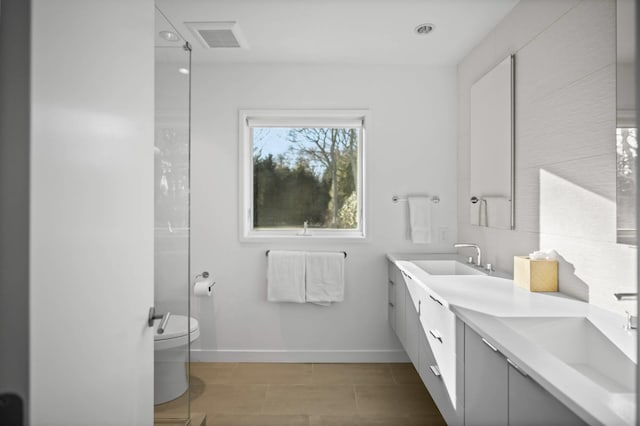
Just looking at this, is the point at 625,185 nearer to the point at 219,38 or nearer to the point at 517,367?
→ the point at 517,367

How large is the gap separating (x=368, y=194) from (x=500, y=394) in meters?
2.08

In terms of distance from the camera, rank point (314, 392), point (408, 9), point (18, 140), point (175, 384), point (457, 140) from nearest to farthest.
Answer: point (18, 140) < point (175, 384) < point (408, 9) < point (314, 392) < point (457, 140)

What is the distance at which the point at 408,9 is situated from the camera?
7.54 ft

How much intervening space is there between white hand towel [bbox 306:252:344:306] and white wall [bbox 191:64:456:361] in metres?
0.13

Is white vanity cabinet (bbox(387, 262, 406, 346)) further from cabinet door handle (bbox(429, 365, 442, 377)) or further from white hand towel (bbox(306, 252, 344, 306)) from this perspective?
cabinet door handle (bbox(429, 365, 442, 377))

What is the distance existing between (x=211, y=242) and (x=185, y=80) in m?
1.91

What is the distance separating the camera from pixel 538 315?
1435 mm

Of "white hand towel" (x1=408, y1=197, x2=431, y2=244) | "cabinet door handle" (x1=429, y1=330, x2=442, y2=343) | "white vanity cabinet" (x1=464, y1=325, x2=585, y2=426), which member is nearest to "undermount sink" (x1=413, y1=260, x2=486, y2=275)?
"white hand towel" (x1=408, y1=197, x2=431, y2=244)

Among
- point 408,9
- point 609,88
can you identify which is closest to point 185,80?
point 408,9

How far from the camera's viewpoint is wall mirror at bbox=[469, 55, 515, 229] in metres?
2.32

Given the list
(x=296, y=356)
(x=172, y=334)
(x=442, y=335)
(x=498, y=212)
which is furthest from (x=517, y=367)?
(x=296, y=356)

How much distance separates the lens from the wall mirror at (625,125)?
1397mm

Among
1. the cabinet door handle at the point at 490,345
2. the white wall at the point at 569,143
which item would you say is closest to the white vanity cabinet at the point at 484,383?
the cabinet door handle at the point at 490,345

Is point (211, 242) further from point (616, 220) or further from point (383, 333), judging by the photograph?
point (616, 220)
